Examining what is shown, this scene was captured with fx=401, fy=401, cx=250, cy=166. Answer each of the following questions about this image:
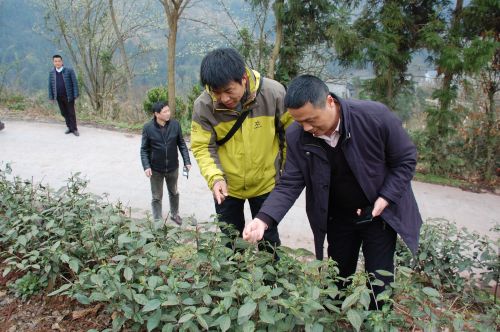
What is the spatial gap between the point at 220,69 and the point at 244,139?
543 mm

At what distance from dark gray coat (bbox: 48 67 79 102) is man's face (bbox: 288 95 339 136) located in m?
7.26

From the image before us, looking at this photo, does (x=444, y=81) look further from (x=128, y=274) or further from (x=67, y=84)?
(x=67, y=84)

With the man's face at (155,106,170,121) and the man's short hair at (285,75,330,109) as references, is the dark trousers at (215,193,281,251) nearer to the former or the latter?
the man's short hair at (285,75,330,109)

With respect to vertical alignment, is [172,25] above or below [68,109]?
above

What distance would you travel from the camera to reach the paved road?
5.31 meters

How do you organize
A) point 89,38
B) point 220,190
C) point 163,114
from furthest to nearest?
point 89,38 < point 163,114 < point 220,190

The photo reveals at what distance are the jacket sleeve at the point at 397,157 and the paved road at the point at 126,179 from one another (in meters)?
2.53

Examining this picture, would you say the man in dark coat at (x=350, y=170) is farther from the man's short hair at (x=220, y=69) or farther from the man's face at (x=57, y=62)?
the man's face at (x=57, y=62)

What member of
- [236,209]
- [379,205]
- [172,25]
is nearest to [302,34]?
[172,25]

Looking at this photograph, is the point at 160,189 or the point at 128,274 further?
the point at 160,189

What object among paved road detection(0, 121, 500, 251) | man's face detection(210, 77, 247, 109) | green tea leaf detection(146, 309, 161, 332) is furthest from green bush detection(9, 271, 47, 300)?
paved road detection(0, 121, 500, 251)

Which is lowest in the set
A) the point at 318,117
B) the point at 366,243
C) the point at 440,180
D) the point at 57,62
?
the point at 440,180

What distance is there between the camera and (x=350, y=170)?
2.14 meters

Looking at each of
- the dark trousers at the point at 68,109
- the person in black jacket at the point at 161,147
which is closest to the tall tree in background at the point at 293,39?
the dark trousers at the point at 68,109
